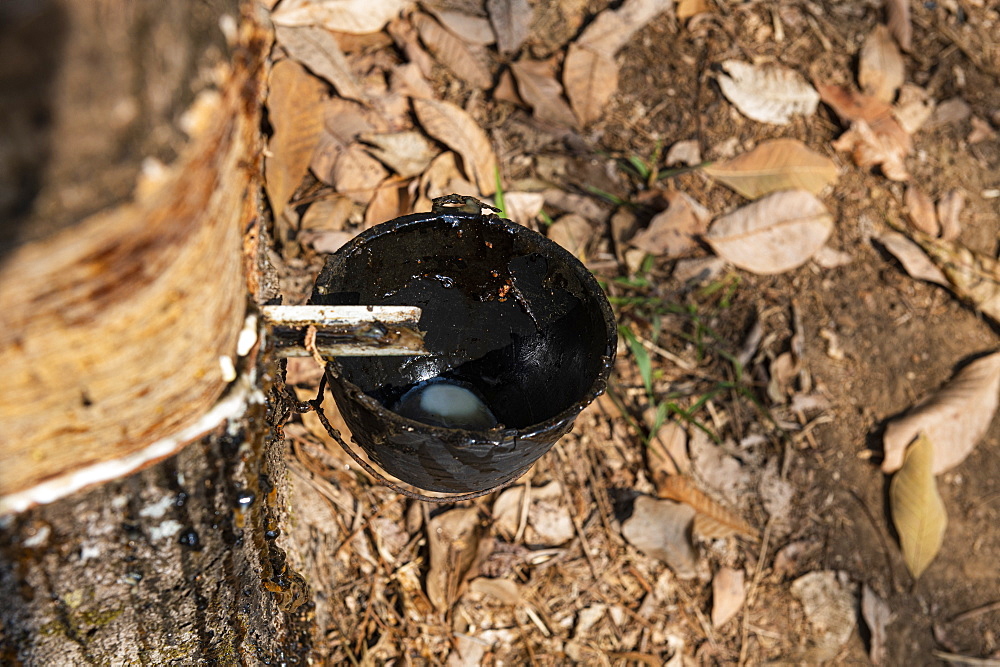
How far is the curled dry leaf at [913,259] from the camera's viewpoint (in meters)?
3.12

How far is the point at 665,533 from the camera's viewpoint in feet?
7.95

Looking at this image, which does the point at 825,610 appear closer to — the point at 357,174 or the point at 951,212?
the point at 951,212

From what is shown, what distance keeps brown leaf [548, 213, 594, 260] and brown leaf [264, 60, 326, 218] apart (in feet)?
3.11

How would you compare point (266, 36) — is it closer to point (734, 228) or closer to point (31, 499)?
point (31, 499)

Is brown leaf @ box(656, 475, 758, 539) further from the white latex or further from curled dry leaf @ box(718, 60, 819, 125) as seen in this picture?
curled dry leaf @ box(718, 60, 819, 125)

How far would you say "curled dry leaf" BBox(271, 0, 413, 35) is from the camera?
8.84 feet

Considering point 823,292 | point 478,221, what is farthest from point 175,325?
point 823,292

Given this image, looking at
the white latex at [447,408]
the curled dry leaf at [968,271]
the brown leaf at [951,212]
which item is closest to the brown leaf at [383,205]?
the white latex at [447,408]

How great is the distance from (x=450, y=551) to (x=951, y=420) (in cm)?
197

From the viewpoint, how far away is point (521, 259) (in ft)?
6.06

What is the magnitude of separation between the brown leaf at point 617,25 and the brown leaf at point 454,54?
1.52 feet

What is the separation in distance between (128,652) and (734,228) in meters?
2.50

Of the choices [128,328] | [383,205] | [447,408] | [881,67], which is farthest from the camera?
[881,67]

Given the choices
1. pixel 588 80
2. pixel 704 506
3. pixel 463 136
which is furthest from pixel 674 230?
pixel 704 506
